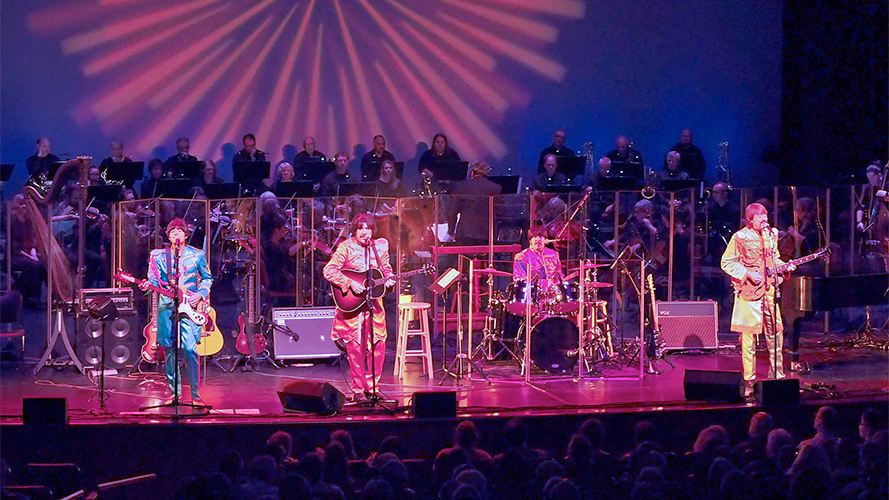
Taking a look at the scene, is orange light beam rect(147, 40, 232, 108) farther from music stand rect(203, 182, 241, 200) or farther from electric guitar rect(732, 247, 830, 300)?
electric guitar rect(732, 247, 830, 300)

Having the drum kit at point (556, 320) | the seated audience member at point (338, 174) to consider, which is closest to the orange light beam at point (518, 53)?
the seated audience member at point (338, 174)

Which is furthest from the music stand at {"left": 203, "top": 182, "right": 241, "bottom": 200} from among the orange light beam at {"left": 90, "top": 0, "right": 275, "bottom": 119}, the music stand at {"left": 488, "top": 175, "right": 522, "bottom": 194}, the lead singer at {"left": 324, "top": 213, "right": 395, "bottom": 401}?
the lead singer at {"left": 324, "top": 213, "right": 395, "bottom": 401}

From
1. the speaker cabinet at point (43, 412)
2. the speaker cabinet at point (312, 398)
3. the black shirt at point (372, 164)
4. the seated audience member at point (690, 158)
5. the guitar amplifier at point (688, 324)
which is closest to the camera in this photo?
the speaker cabinet at point (43, 412)

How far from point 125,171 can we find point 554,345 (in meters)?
6.64

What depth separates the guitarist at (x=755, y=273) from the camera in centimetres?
1007

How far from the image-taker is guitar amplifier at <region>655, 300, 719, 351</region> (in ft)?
40.9

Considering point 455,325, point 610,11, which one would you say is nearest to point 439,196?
point 455,325

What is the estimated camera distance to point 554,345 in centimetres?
1106

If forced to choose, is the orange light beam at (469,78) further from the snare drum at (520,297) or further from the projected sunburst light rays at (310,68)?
the snare drum at (520,297)

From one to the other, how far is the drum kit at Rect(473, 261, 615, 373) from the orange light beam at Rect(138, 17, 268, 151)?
21.8 ft

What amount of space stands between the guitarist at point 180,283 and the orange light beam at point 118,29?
7261 millimetres

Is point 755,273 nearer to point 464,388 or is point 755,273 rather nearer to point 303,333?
point 464,388

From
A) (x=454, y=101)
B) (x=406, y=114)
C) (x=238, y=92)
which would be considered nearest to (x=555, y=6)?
(x=454, y=101)

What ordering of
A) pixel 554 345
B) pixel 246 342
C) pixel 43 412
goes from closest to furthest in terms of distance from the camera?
pixel 43 412 < pixel 554 345 < pixel 246 342
